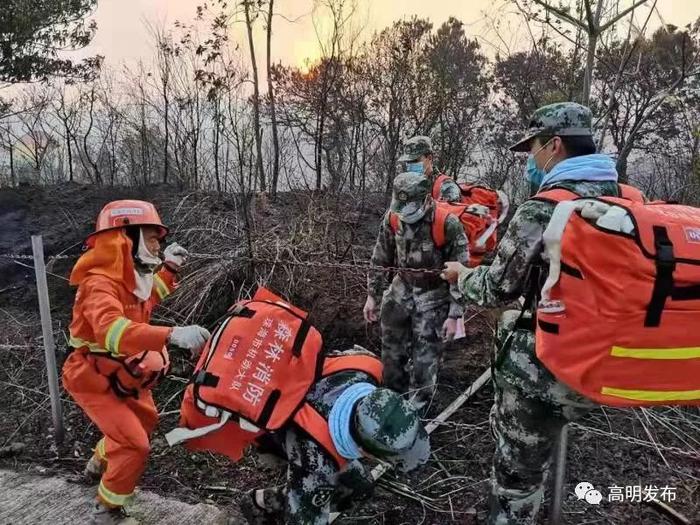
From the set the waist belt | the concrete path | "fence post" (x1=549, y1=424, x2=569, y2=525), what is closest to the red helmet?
the concrete path

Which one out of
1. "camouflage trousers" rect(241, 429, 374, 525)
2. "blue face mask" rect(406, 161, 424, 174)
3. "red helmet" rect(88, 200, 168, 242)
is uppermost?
"blue face mask" rect(406, 161, 424, 174)

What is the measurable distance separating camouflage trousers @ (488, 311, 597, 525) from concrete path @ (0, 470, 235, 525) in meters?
1.53

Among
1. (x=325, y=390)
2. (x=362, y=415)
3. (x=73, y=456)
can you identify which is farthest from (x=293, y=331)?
(x=73, y=456)

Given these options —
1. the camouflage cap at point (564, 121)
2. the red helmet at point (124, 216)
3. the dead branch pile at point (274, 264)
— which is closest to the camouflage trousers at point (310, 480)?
the red helmet at point (124, 216)

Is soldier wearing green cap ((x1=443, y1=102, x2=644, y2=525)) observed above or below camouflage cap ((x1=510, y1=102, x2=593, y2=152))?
below

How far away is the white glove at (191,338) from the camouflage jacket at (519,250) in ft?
3.97

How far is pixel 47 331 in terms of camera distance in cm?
417

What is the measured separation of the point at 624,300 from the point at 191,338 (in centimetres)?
172

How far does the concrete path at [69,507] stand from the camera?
11.0 ft

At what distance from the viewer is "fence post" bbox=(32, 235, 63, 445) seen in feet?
13.4

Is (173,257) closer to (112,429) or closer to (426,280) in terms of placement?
(112,429)

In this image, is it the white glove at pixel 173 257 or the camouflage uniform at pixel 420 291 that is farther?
the camouflage uniform at pixel 420 291

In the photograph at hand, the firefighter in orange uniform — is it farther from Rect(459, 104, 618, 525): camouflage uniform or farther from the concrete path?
Rect(459, 104, 618, 525): camouflage uniform

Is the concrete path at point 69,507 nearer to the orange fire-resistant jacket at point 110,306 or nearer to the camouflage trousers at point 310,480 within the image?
the orange fire-resistant jacket at point 110,306
